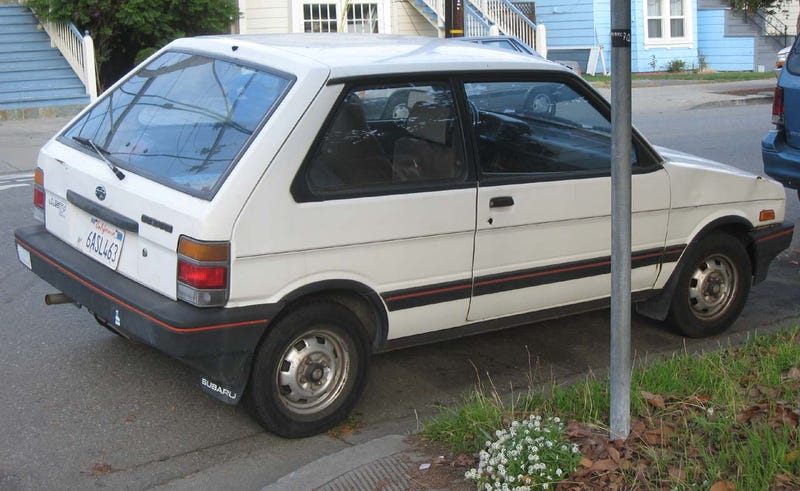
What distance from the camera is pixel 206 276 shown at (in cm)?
426

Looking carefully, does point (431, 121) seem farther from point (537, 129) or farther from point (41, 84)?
point (41, 84)

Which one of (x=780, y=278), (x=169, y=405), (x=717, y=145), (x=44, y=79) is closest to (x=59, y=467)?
(x=169, y=405)

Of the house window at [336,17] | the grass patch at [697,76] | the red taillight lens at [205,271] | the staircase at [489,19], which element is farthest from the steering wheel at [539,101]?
the staircase at [489,19]

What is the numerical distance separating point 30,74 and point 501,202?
1642cm

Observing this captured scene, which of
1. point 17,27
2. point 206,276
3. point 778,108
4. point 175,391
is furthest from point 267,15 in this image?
point 206,276

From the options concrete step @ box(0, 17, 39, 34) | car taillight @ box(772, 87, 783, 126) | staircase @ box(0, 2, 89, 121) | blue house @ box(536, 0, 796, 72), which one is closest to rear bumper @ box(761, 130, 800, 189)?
car taillight @ box(772, 87, 783, 126)

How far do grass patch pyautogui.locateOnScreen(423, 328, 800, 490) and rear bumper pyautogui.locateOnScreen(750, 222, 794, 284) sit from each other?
1.28 m

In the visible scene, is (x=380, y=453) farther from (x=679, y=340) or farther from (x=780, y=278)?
(x=780, y=278)

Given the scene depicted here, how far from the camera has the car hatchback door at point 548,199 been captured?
5172mm

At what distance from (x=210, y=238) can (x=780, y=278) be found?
17.2ft

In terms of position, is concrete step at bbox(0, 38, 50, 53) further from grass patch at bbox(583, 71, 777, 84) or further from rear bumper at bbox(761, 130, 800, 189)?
rear bumper at bbox(761, 130, 800, 189)

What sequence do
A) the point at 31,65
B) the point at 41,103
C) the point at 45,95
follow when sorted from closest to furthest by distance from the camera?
the point at 41,103 < the point at 45,95 < the point at 31,65

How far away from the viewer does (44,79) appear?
19.3m

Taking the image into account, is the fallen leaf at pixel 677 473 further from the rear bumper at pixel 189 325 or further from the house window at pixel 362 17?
the house window at pixel 362 17
